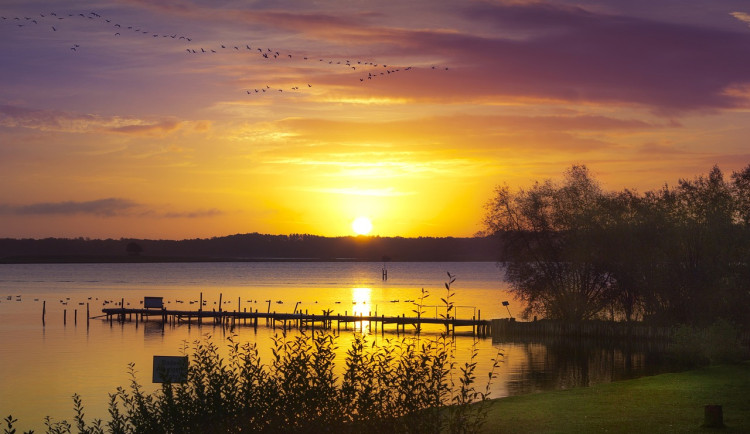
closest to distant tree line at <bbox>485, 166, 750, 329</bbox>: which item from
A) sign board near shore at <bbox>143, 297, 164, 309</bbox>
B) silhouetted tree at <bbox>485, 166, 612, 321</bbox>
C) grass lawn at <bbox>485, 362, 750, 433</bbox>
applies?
silhouetted tree at <bbox>485, 166, 612, 321</bbox>

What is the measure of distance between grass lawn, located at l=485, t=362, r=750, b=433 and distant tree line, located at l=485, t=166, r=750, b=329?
28.9 m

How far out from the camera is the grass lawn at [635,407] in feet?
92.1

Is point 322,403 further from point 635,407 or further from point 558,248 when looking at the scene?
point 558,248

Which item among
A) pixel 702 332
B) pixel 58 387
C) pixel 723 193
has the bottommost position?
pixel 58 387

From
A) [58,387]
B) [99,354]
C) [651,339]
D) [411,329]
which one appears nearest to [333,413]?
[58,387]

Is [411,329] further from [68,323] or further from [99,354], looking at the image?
[68,323]

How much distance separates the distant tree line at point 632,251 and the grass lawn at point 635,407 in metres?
28.9

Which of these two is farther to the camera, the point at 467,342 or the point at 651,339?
the point at 467,342

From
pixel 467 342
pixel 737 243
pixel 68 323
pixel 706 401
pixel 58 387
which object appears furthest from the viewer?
pixel 68 323

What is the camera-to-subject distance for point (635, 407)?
31.9 meters

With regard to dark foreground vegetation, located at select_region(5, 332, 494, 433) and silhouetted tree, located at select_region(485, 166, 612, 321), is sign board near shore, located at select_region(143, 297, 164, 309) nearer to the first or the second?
silhouetted tree, located at select_region(485, 166, 612, 321)

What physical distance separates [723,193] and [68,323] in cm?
8306

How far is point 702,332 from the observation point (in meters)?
59.5

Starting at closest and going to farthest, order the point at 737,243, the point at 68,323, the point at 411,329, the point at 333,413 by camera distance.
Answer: the point at 333,413
the point at 737,243
the point at 411,329
the point at 68,323
